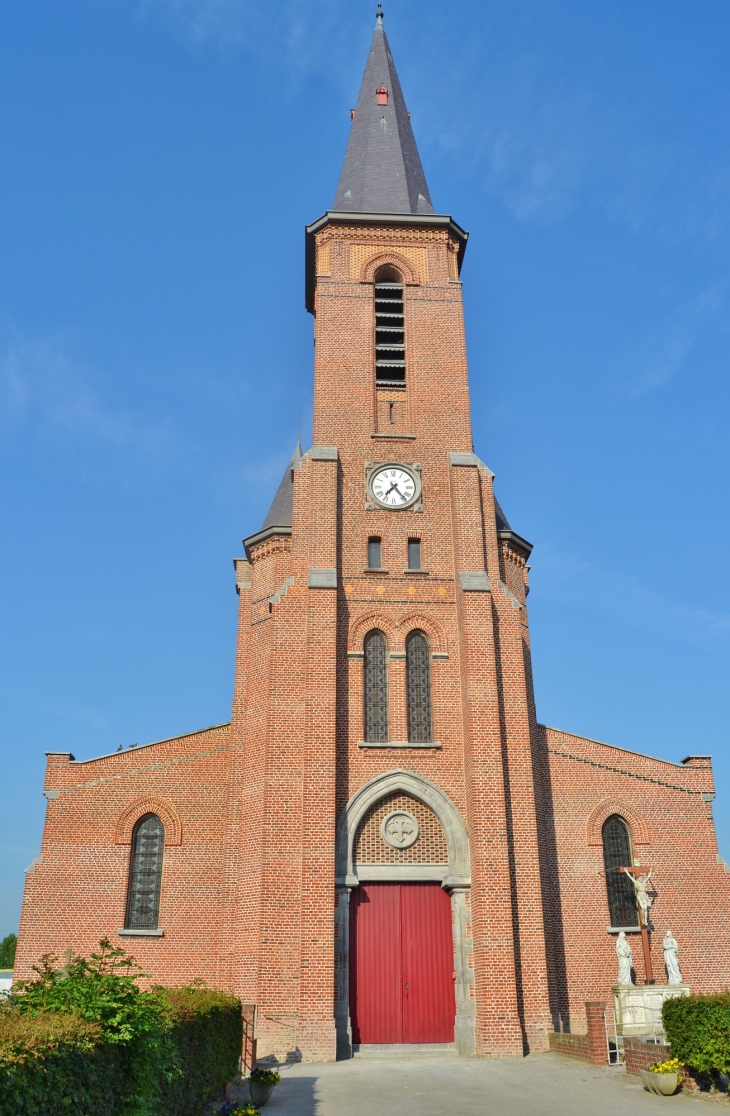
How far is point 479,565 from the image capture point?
21750 mm

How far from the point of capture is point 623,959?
1909 cm

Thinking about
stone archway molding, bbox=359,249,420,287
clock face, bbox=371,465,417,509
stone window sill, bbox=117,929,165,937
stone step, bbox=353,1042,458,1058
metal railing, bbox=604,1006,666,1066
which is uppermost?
stone archway molding, bbox=359,249,420,287

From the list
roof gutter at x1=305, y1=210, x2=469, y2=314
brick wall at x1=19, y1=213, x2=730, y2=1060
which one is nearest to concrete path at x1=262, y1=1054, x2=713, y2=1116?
brick wall at x1=19, y1=213, x2=730, y2=1060

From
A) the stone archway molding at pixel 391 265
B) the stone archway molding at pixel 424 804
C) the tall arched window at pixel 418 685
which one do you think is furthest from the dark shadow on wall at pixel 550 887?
the stone archway molding at pixel 391 265

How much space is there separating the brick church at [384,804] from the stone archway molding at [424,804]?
5 centimetres

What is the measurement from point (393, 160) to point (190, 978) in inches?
927

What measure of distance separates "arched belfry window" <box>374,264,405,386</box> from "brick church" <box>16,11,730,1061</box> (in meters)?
0.12

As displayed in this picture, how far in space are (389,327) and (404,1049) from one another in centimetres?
1741

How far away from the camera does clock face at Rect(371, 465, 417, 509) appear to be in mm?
22766

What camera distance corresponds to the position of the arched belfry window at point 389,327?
81.0ft

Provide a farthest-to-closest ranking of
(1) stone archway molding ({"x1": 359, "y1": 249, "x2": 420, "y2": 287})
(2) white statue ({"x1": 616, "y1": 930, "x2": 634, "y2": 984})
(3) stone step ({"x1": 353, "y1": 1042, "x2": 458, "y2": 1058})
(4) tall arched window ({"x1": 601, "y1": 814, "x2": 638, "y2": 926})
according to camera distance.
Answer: (1) stone archway molding ({"x1": 359, "y1": 249, "x2": 420, "y2": 287}), (4) tall arched window ({"x1": 601, "y1": 814, "x2": 638, "y2": 926}), (2) white statue ({"x1": 616, "y1": 930, "x2": 634, "y2": 984}), (3) stone step ({"x1": 353, "y1": 1042, "x2": 458, "y2": 1058})

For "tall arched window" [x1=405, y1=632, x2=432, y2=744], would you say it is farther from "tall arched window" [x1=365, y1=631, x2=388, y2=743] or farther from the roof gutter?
the roof gutter

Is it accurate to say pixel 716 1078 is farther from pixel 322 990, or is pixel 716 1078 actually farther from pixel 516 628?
pixel 516 628

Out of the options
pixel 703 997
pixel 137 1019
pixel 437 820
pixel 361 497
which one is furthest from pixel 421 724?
pixel 137 1019
